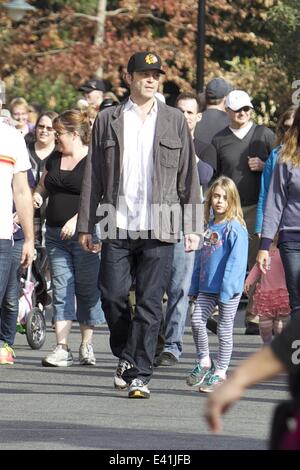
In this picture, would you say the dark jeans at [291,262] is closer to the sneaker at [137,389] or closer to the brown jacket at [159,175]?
the brown jacket at [159,175]

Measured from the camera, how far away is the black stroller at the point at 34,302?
45.1 feet

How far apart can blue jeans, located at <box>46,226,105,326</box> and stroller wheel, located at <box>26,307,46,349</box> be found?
1097 millimetres

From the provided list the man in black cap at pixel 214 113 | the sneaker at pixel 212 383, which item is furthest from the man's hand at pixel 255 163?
the sneaker at pixel 212 383

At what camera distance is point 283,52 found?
26844 mm

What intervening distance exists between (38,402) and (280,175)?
200 centimetres

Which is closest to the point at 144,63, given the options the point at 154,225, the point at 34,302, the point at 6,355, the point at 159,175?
the point at 159,175

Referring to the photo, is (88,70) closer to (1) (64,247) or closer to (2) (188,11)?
(2) (188,11)

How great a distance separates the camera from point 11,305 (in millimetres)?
12898

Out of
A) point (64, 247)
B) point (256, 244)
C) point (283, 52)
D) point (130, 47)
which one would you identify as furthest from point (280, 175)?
point (130, 47)

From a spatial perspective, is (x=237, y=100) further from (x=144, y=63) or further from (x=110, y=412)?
(x=110, y=412)

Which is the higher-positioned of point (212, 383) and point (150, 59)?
point (150, 59)

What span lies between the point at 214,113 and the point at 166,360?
367 centimetres
